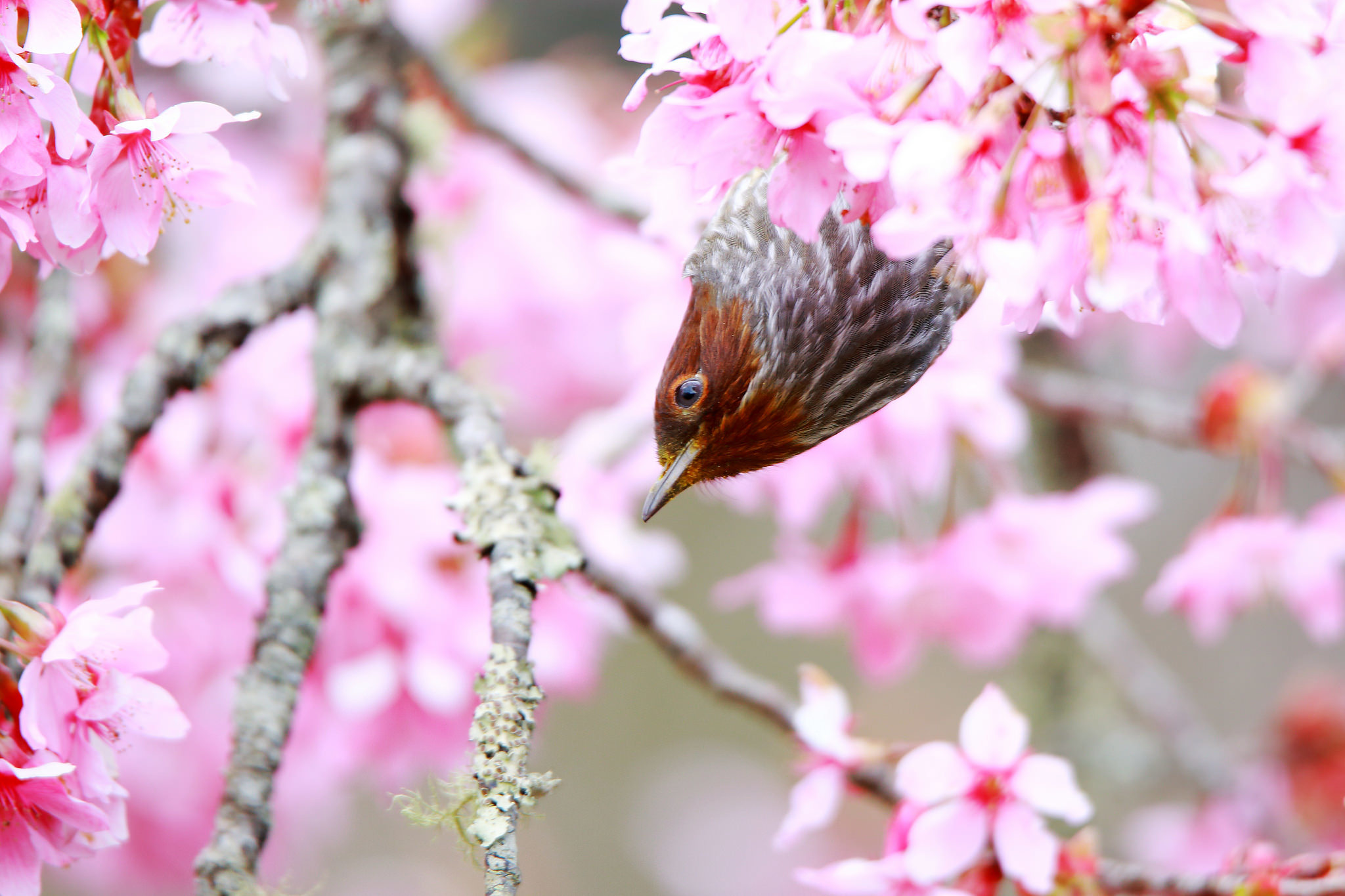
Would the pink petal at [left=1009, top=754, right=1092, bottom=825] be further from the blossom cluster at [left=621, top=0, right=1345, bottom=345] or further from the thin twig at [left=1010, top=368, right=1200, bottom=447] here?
the thin twig at [left=1010, top=368, right=1200, bottom=447]

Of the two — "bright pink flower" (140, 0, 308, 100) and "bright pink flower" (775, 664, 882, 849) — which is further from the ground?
"bright pink flower" (140, 0, 308, 100)

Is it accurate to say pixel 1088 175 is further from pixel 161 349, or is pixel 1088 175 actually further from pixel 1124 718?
pixel 1124 718

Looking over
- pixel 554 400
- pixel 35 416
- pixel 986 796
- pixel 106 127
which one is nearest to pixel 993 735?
pixel 986 796

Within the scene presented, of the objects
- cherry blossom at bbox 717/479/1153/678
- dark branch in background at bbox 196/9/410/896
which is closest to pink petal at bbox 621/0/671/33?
dark branch in background at bbox 196/9/410/896

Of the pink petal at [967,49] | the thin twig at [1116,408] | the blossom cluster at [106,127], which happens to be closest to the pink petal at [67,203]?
the blossom cluster at [106,127]

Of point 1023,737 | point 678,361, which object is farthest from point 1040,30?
point 1023,737

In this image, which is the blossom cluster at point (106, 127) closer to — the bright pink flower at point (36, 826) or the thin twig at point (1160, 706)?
the bright pink flower at point (36, 826)
